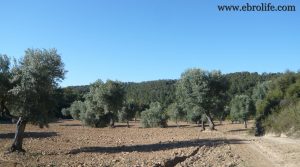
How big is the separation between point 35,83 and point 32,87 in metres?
0.36

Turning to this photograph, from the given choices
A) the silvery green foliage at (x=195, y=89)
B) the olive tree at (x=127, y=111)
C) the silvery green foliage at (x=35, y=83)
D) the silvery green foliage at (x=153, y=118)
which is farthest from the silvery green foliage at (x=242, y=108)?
the silvery green foliage at (x=35, y=83)

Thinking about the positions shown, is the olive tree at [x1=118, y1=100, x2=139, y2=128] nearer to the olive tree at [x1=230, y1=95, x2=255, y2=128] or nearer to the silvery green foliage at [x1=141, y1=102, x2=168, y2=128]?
the silvery green foliage at [x1=141, y1=102, x2=168, y2=128]

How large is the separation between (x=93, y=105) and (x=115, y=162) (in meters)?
51.7

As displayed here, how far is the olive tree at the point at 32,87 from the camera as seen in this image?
29.3 metres

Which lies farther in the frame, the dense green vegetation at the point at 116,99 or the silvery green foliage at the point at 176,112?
the silvery green foliage at the point at 176,112

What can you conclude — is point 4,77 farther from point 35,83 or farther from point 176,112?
point 176,112

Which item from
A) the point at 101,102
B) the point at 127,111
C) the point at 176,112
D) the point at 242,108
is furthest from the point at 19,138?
the point at 127,111

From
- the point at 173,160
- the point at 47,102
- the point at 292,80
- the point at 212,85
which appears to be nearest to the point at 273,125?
the point at 292,80

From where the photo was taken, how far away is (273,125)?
47.6 meters

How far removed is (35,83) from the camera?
96.2 ft

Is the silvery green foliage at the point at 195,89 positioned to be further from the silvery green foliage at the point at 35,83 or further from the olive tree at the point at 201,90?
the silvery green foliage at the point at 35,83

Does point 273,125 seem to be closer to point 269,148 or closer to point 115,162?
point 269,148

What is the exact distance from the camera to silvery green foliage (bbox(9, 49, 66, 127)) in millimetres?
29297

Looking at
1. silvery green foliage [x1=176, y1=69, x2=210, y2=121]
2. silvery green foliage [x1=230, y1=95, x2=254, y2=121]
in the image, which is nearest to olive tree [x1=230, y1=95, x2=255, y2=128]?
silvery green foliage [x1=230, y1=95, x2=254, y2=121]
